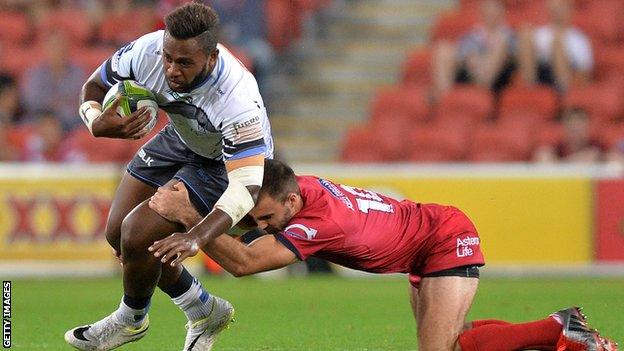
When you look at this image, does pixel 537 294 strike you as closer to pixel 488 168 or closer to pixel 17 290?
pixel 488 168

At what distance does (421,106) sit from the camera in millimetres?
15836

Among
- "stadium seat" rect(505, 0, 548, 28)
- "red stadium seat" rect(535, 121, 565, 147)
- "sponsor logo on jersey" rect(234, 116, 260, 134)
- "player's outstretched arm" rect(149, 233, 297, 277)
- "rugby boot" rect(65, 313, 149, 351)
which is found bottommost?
"red stadium seat" rect(535, 121, 565, 147)

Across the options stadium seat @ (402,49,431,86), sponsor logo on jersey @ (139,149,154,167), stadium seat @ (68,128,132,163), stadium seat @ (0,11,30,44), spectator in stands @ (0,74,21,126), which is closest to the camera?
sponsor logo on jersey @ (139,149,154,167)

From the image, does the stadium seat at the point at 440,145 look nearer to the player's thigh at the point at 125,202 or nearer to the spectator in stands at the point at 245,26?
the spectator in stands at the point at 245,26

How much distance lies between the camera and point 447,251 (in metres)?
6.77

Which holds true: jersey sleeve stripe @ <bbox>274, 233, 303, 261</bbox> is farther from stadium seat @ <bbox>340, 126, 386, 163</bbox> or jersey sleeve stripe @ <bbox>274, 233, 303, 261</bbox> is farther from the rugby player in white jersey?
stadium seat @ <bbox>340, 126, 386, 163</bbox>

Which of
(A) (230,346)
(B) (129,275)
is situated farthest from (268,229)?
(A) (230,346)

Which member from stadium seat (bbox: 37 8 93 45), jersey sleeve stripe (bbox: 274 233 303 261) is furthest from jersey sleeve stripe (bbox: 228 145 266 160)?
stadium seat (bbox: 37 8 93 45)

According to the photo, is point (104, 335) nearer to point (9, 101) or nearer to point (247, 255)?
point (247, 255)

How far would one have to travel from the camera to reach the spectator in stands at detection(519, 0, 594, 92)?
1502 cm

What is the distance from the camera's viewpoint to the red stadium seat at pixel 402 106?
15.8 m

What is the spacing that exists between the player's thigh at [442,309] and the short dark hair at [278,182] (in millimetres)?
944

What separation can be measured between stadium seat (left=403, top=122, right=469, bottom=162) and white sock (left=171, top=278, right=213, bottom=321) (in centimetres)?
784

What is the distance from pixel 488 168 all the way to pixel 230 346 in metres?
6.28
